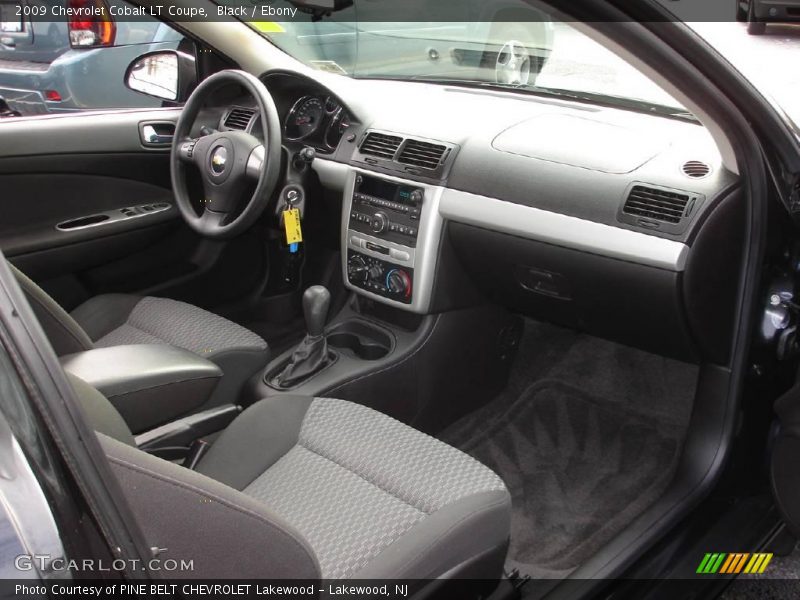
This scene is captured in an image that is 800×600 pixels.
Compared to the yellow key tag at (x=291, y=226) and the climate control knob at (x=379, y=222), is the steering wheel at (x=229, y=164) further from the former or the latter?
the climate control knob at (x=379, y=222)

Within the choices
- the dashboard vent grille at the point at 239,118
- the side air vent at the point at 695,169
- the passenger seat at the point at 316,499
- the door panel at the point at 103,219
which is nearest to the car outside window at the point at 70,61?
the door panel at the point at 103,219

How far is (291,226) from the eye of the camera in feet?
7.41

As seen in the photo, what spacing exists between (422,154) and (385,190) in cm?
15

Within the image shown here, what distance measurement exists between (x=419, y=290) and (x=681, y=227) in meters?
0.76

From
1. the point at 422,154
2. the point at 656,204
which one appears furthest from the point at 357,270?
the point at 656,204

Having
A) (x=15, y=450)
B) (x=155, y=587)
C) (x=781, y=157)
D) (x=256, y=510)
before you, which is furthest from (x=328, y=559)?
(x=781, y=157)

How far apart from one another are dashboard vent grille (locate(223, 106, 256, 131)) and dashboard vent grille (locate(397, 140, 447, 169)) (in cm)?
55

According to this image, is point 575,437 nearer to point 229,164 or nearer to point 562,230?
point 562,230

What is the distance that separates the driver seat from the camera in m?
2.03

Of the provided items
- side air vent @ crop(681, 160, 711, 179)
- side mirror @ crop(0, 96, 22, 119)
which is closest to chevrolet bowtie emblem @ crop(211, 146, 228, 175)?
side mirror @ crop(0, 96, 22, 119)

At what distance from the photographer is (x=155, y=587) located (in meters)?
0.78

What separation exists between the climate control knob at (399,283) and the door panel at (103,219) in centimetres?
75

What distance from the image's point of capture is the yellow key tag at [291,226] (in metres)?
2.25
